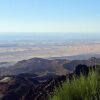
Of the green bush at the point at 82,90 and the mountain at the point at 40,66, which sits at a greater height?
the green bush at the point at 82,90

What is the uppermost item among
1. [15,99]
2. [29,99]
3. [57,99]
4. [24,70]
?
[57,99]

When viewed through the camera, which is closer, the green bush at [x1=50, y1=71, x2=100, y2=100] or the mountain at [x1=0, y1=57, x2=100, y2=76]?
the green bush at [x1=50, y1=71, x2=100, y2=100]

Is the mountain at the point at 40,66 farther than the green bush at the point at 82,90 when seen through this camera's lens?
Yes

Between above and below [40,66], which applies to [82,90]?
above

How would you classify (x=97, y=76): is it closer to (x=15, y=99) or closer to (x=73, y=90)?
(x=73, y=90)

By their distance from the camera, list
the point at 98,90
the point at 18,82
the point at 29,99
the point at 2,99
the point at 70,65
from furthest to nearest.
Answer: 1. the point at 70,65
2. the point at 18,82
3. the point at 2,99
4. the point at 29,99
5. the point at 98,90

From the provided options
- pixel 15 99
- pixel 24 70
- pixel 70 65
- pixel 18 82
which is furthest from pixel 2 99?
pixel 24 70

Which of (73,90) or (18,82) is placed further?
(18,82)

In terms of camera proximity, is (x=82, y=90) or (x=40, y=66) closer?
(x=82, y=90)

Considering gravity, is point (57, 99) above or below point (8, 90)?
above

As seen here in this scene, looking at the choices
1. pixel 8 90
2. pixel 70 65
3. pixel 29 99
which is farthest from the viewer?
pixel 70 65

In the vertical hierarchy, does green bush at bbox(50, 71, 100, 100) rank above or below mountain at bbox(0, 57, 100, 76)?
above
